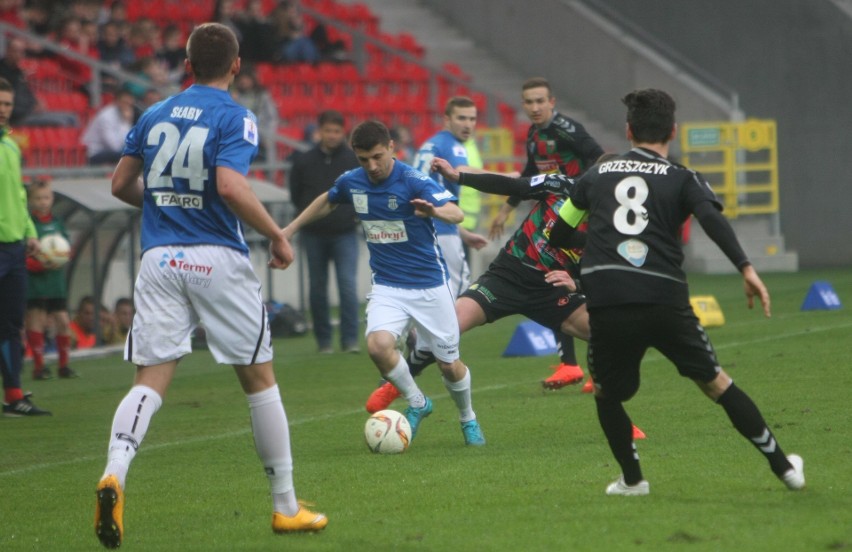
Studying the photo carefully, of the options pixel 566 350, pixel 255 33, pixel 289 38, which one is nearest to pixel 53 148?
pixel 255 33

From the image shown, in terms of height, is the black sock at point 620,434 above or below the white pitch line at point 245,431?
above

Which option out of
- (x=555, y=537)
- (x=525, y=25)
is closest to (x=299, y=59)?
(x=525, y=25)

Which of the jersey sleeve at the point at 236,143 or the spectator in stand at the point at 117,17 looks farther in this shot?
the spectator in stand at the point at 117,17

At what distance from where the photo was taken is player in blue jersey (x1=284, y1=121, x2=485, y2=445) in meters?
8.20

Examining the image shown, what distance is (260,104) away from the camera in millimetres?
20203

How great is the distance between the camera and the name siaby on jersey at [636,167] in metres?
6.10

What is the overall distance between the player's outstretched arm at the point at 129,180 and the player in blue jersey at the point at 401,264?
198 centimetres

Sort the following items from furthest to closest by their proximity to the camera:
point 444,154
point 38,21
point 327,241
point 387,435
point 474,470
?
point 38,21 < point 327,241 < point 444,154 < point 387,435 < point 474,470

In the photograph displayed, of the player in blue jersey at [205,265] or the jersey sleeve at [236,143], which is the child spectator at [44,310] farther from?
the jersey sleeve at [236,143]

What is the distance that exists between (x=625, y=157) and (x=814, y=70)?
18002 millimetres

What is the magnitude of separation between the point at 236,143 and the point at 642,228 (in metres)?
1.73

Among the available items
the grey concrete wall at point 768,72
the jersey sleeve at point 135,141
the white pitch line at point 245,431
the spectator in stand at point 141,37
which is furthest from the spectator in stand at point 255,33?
the jersey sleeve at point 135,141

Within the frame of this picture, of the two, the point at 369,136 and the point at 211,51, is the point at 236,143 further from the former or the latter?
the point at 369,136

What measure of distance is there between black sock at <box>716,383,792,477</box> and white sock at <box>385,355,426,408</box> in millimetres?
2523
